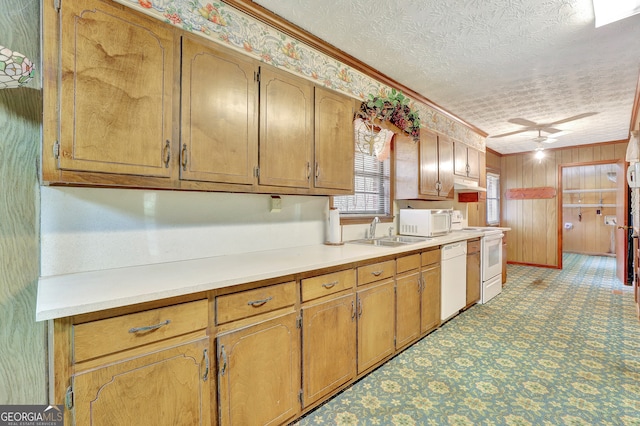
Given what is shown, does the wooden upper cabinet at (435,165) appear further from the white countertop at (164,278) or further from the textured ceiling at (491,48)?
the white countertop at (164,278)

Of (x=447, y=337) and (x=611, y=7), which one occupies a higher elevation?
(x=611, y=7)

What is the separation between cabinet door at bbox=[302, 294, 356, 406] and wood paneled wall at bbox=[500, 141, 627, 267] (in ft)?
20.4

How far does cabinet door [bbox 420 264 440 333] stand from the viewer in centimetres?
285

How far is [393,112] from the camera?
9.74 feet

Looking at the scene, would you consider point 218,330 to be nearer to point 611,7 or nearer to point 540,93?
point 611,7

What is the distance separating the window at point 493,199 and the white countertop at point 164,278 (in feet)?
18.3

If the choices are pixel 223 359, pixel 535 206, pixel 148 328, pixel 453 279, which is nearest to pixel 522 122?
pixel 453 279

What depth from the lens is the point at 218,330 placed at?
142cm

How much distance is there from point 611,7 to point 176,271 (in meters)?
3.16

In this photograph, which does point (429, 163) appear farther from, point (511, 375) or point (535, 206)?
point (535, 206)

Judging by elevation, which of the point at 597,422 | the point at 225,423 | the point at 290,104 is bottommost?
the point at 597,422

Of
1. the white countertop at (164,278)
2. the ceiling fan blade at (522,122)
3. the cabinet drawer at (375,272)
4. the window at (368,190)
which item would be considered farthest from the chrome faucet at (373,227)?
the ceiling fan blade at (522,122)

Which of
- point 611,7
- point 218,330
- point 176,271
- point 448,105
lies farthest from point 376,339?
point 448,105

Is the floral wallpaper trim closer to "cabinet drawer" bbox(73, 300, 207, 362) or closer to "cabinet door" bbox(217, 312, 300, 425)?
"cabinet drawer" bbox(73, 300, 207, 362)
